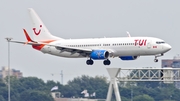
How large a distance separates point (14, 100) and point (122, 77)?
6043cm

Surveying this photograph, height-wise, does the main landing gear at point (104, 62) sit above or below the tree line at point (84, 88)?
above

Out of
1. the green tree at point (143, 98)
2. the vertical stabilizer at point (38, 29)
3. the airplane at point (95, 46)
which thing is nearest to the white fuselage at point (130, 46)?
the airplane at point (95, 46)

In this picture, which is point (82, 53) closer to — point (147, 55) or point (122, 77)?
point (147, 55)

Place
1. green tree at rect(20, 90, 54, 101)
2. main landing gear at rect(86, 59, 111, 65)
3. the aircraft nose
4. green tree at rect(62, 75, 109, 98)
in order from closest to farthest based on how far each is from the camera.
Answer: the aircraft nose → main landing gear at rect(86, 59, 111, 65) → green tree at rect(20, 90, 54, 101) → green tree at rect(62, 75, 109, 98)

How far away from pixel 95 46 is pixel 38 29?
46.6 feet

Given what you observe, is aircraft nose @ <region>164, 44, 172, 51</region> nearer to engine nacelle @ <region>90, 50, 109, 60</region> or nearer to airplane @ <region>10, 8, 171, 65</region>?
airplane @ <region>10, 8, 171, 65</region>

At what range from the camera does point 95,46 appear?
404 ft

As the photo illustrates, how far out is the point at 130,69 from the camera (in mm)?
103312

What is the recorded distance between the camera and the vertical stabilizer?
432 ft

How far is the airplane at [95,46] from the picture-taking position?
387 ft

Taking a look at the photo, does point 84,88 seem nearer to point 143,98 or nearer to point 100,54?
point 143,98

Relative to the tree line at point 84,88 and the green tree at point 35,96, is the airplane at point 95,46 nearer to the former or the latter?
the green tree at point 35,96

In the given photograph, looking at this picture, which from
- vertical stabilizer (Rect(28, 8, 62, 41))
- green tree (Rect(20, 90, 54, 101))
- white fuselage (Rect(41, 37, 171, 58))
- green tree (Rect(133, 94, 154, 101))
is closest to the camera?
white fuselage (Rect(41, 37, 171, 58))

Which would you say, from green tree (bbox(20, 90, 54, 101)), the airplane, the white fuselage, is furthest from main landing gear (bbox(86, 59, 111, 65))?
green tree (bbox(20, 90, 54, 101))
